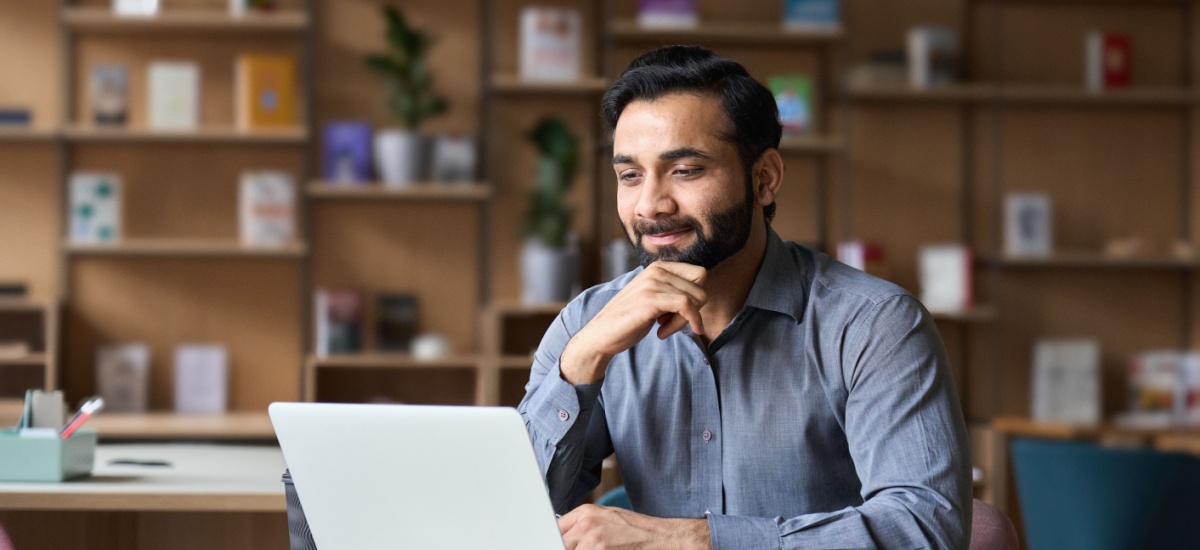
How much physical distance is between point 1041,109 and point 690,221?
3578 mm

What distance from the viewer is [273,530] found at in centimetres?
226

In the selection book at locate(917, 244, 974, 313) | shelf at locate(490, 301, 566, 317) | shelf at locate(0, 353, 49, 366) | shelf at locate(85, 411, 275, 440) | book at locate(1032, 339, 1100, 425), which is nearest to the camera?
shelf at locate(85, 411, 275, 440)

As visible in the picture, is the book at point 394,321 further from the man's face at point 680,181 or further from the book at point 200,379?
the man's face at point 680,181

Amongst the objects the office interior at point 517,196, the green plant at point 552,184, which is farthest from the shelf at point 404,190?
the green plant at point 552,184

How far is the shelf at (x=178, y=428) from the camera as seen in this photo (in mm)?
3891

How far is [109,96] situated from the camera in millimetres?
4348

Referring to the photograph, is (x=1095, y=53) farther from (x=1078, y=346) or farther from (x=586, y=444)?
(x=586, y=444)

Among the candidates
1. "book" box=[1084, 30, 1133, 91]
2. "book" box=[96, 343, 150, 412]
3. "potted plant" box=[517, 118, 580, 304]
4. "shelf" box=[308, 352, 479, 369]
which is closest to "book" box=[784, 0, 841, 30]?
"potted plant" box=[517, 118, 580, 304]

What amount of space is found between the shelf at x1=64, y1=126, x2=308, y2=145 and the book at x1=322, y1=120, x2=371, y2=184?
12 cm

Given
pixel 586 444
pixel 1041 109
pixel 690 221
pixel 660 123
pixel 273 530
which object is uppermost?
pixel 1041 109

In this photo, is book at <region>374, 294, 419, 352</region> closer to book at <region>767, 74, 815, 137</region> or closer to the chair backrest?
book at <region>767, 74, 815, 137</region>

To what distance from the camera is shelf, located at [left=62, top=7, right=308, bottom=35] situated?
4238 mm

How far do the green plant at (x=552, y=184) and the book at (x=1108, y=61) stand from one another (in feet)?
6.47

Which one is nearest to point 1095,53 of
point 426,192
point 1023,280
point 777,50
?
point 1023,280
